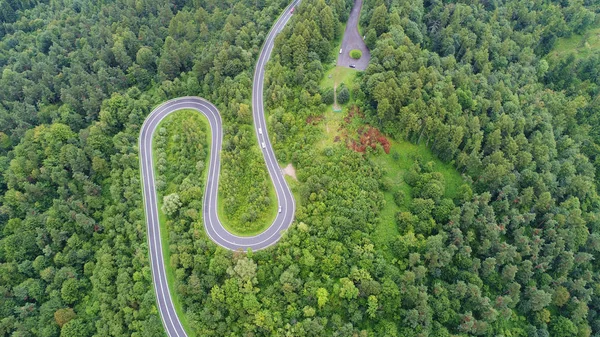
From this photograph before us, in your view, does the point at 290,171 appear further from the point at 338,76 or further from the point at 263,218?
the point at 338,76

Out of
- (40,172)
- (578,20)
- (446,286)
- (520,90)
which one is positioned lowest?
(40,172)

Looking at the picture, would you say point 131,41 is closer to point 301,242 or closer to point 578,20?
point 301,242

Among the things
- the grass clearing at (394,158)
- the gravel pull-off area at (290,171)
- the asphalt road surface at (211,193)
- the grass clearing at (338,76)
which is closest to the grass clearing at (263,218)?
the asphalt road surface at (211,193)

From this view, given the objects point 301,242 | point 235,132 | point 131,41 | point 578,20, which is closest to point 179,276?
point 301,242

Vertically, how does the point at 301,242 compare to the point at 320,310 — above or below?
above

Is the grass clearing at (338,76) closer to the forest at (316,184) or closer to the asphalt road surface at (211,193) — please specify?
the forest at (316,184)

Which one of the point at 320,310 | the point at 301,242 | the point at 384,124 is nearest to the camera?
the point at 320,310
